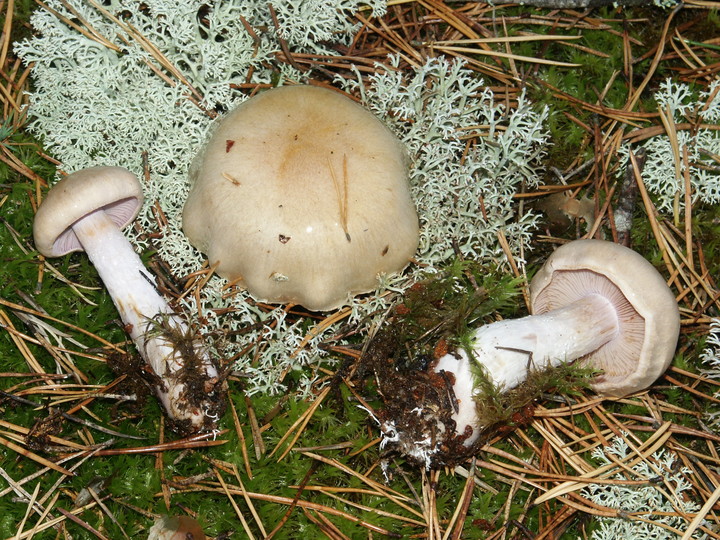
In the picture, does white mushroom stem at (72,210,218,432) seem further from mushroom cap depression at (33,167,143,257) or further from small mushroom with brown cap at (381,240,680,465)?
small mushroom with brown cap at (381,240,680,465)

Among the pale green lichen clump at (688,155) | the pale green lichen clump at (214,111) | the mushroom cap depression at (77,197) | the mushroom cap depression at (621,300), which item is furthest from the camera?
the pale green lichen clump at (688,155)

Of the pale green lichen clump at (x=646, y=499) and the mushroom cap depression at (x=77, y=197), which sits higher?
the mushroom cap depression at (x=77, y=197)

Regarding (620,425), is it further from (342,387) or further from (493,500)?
(342,387)

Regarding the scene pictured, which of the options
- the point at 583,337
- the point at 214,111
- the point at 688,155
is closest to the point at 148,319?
the point at 214,111

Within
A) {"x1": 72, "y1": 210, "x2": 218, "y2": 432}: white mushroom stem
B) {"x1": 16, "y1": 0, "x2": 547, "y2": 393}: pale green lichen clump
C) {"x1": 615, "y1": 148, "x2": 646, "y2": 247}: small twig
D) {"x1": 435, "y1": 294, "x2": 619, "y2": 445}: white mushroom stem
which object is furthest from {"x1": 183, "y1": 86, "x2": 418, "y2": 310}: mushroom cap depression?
{"x1": 615, "y1": 148, "x2": 646, "y2": 247}: small twig

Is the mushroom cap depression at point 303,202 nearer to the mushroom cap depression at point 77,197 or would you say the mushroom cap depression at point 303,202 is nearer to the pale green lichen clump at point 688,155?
the mushroom cap depression at point 77,197

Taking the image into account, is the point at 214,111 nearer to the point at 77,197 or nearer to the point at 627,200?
Result: the point at 77,197

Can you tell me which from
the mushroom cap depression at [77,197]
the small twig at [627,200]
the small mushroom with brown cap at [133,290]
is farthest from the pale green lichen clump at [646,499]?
the mushroom cap depression at [77,197]
